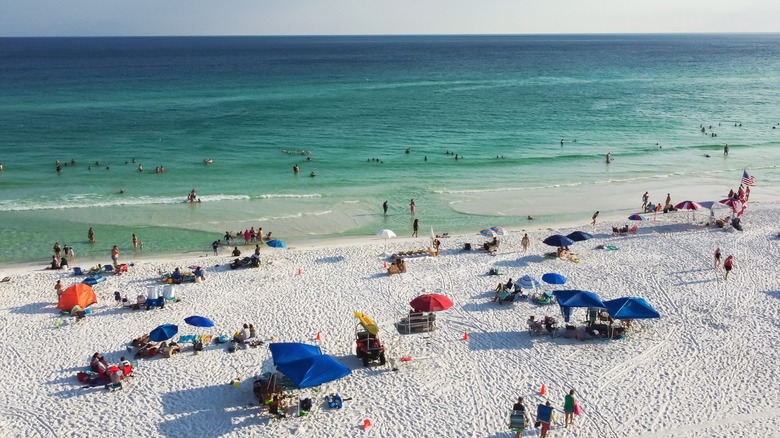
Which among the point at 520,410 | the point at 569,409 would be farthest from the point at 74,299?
the point at 569,409

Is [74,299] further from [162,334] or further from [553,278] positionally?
[553,278]

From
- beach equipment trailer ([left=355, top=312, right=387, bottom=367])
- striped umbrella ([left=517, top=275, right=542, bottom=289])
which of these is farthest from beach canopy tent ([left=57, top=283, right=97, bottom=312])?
striped umbrella ([left=517, top=275, right=542, bottom=289])

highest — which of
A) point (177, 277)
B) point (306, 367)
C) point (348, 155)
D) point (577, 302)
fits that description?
point (348, 155)

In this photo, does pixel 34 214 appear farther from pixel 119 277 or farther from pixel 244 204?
pixel 119 277

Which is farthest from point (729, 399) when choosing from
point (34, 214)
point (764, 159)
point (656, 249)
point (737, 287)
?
point (764, 159)

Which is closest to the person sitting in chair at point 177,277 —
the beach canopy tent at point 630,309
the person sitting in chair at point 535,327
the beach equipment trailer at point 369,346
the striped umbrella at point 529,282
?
the beach equipment trailer at point 369,346

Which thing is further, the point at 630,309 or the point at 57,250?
the point at 57,250

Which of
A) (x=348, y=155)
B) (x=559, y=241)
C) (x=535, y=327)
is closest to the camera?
(x=535, y=327)
